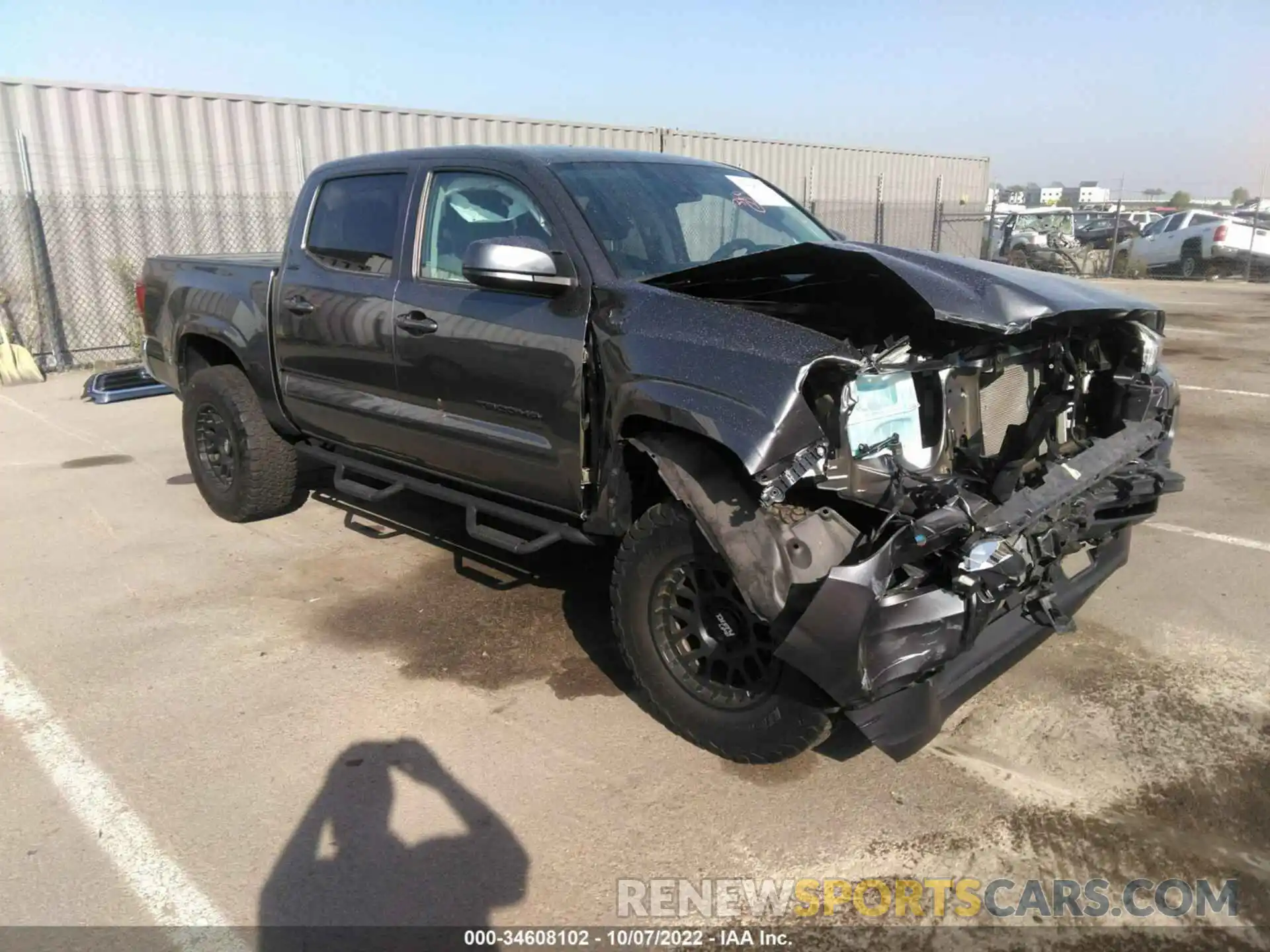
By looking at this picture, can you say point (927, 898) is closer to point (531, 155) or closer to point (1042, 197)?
point (531, 155)

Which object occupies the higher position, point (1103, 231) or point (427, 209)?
point (427, 209)

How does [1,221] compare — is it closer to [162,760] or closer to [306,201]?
[306,201]

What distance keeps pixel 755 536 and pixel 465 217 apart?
2.17 meters

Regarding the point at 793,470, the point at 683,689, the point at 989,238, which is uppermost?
the point at 793,470

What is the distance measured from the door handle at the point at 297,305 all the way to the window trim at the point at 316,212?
20 cm

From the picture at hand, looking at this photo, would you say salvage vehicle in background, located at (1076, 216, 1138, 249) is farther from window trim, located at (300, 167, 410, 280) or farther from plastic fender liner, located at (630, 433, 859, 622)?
plastic fender liner, located at (630, 433, 859, 622)

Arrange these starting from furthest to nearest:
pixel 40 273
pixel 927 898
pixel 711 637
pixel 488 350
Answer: pixel 40 273, pixel 488 350, pixel 711 637, pixel 927 898

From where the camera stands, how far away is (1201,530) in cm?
541

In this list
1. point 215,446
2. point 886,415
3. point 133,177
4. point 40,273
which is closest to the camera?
point 886,415

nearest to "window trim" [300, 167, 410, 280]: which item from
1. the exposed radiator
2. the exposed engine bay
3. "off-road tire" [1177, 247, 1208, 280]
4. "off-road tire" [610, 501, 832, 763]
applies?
the exposed engine bay

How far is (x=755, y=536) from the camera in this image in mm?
2852

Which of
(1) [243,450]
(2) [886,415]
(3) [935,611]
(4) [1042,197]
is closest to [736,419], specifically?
(2) [886,415]

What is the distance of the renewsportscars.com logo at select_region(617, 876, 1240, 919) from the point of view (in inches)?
103

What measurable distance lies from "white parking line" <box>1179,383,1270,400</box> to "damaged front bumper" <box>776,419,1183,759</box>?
282 inches
